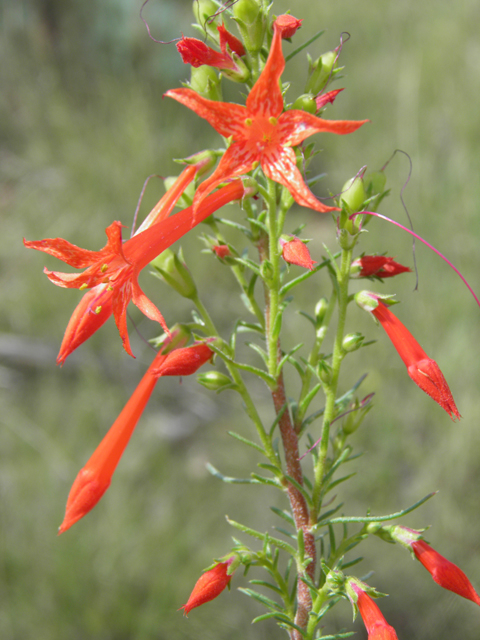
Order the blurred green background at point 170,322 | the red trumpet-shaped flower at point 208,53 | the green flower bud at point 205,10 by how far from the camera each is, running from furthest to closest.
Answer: the blurred green background at point 170,322 < the green flower bud at point 205,10 < the red trumpet-shaped flower at point 208,53

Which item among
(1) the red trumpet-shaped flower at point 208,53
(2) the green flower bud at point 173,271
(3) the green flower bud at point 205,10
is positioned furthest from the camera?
(2) the green flower bud at point 173,271

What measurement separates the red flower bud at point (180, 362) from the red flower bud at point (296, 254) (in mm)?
303

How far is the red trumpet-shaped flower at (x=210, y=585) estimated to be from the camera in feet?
3.26

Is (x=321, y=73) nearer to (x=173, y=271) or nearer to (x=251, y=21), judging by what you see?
(x=251, y=21)

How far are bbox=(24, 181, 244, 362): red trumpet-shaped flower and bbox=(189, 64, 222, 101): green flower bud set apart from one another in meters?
0.22

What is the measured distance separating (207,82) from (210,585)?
107 centimetres

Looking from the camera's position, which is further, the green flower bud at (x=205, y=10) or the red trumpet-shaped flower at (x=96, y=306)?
the green flower bud at (x=205, y=10)

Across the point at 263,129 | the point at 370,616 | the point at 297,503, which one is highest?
the point at 263,129

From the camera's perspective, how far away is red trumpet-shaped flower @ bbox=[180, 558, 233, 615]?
0.99m

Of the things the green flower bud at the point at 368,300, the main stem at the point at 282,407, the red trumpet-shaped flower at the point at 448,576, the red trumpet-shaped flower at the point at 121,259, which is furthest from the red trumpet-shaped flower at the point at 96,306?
the red trumpet-shaped flower at the point at 448,576

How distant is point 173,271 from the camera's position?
1.22m

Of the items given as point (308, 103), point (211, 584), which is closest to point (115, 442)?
point (211, 584)

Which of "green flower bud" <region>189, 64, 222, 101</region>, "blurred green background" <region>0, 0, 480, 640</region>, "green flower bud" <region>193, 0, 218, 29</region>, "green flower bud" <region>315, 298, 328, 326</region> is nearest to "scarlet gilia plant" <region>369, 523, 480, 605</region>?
"green flower bud" <region>315, 298, 328, 326</region>

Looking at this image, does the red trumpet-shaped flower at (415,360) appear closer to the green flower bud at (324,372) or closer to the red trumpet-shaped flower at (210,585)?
the green flower bud at (324,372)
